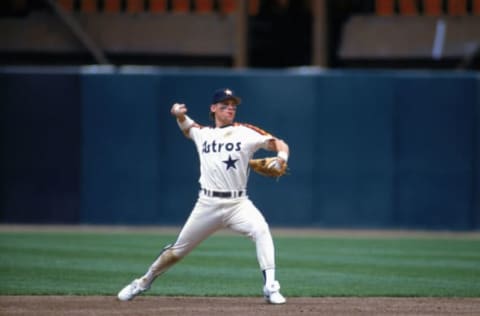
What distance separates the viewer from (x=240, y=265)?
12.0 meters

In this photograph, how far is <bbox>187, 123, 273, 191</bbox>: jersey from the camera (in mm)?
8695

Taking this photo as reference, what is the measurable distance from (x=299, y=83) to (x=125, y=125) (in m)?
2.93

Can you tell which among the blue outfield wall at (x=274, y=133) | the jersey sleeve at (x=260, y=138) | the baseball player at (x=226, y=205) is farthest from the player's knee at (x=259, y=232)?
the blue outfield wall at (x=274, y=133)

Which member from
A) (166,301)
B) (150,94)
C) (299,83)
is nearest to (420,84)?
(299,83)

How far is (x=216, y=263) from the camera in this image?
12.1m

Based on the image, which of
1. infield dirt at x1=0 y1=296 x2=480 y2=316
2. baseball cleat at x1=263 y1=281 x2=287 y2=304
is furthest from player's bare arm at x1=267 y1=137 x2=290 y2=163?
infield dirt at x1=0 y1=296 x2=480 y2=316

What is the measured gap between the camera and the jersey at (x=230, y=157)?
870 centimetres

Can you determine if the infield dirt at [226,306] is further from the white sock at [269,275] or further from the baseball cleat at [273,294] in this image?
the white sock at [269,275]

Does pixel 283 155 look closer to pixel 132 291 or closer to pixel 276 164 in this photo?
pixel 276 164

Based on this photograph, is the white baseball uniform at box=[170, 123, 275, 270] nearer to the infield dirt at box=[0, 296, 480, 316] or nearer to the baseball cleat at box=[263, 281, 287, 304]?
the baseball cleat at box=[263, 281, 287, 304]

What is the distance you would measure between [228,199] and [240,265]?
347cm

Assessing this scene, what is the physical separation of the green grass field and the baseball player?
0.86 metres

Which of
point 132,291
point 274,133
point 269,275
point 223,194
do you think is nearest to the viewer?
point 269,275

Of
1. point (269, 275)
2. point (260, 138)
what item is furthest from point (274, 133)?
point (269, 275)
